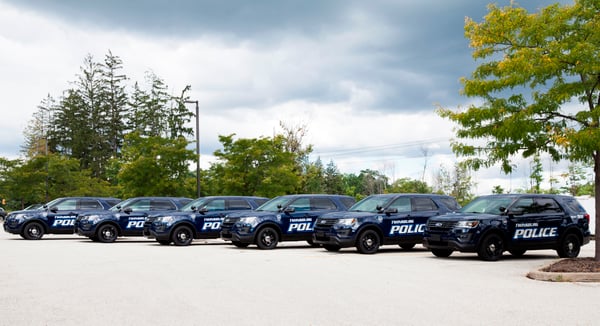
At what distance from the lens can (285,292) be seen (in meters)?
10.7

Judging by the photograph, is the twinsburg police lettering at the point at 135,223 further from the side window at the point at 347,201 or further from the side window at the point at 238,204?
the side window at the point at 347,201

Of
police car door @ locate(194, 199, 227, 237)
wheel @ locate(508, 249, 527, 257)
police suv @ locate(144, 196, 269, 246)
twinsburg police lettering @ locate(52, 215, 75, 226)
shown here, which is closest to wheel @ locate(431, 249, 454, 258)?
wheel @ locate(508, 249, 527, 257)

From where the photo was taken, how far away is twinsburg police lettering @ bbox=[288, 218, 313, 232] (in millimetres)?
21625

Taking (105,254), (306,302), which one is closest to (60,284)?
(306,302)

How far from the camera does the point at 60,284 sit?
11875 mm

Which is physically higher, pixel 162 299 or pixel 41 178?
pixel 41 178

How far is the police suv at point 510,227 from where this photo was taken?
1666 centimetres

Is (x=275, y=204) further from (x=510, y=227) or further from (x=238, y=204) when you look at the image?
(x=510, y=227)

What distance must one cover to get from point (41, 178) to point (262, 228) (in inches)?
1631

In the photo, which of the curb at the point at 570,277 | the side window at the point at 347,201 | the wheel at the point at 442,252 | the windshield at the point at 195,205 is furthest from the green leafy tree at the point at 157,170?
the curb at the point at 570,277

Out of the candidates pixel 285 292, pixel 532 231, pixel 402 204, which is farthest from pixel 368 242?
pixel 285 292

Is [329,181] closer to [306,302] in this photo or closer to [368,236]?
[368,236]

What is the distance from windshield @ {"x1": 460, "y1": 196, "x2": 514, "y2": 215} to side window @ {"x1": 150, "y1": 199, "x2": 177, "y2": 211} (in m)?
12.4

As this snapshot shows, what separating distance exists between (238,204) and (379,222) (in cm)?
682
